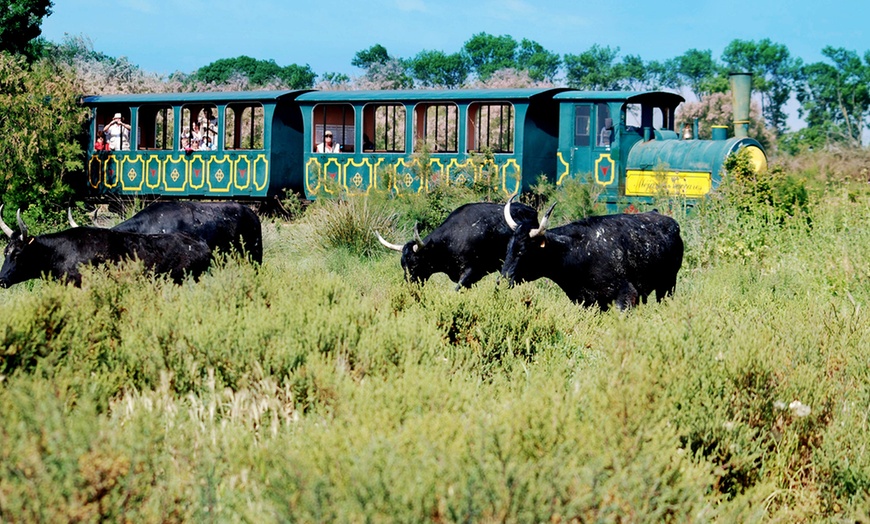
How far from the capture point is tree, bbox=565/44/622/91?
7219 cm

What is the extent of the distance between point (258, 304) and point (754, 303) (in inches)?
165

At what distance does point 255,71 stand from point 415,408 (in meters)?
71.7

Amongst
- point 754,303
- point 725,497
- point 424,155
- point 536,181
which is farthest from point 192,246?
point 536,181

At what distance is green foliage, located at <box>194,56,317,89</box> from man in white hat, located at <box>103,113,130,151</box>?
46.5 m

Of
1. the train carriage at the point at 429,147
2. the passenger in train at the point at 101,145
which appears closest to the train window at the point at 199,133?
the passenger in train at the point at 101,145

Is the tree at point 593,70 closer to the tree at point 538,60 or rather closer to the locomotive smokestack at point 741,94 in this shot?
the tree at point 538,60

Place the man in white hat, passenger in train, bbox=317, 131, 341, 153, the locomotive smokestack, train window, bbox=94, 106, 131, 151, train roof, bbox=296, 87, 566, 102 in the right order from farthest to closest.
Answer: train window, bbox=94, 106, 131, 151 < the man in white hat < passenger in train, bbox=317, 131, 341, 153 < train roof, bbox=296, 87, 566, 102 < the locomotive smokestack

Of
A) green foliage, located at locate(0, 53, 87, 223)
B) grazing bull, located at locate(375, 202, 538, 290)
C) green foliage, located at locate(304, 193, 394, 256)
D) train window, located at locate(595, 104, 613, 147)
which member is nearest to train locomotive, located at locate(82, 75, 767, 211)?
train window, located at locate(595, 104, 613, 147)

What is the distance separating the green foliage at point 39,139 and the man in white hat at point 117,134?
22.5 inches

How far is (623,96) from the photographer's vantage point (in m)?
18.2

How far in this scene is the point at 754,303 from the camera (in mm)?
8734

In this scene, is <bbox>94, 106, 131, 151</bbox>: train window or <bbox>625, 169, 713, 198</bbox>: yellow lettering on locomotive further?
<bbox>94, 106, 131, 151</bbox>: train window

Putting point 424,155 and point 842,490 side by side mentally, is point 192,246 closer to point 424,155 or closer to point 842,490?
point 842,490

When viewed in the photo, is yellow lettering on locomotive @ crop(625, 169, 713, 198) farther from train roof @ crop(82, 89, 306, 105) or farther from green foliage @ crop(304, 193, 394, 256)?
train roof @ crop(82, 89, 306, 105)
